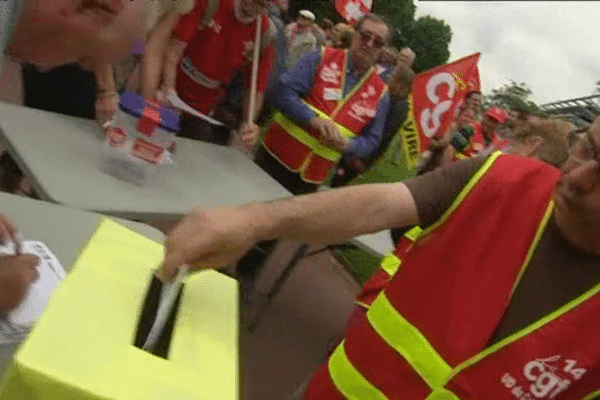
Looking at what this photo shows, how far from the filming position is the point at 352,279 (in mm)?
5578

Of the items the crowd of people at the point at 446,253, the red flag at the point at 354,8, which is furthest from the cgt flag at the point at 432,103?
the crowd of people at the point at 446,253

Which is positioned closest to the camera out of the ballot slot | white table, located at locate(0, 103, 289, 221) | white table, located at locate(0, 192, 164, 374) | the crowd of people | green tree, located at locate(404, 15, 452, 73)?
the ballot slot

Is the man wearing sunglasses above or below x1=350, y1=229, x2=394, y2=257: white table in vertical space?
above

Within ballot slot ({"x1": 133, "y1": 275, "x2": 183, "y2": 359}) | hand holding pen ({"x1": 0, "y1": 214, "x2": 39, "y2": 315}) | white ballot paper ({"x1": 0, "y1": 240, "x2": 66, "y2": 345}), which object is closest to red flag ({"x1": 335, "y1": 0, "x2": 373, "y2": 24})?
white ballot paper ({"x1": 0, "y1": 240, "x2": 66, "y2": 345})

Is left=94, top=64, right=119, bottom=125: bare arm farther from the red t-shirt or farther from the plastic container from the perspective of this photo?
the red t-shirt

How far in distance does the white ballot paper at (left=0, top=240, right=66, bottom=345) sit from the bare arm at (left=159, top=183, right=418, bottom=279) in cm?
20

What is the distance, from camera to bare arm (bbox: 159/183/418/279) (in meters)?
1.04

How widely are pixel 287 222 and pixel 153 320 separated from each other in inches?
17.6

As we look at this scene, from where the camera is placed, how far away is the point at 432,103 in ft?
18.2

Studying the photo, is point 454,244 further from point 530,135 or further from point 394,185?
point 530,135

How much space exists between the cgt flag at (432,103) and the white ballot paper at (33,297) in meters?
4.25

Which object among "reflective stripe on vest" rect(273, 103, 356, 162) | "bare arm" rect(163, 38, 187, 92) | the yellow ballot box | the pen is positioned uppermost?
the yellow ballot box

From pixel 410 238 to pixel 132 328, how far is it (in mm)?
1838

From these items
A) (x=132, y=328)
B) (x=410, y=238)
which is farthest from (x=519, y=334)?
(x=410, y=238)
